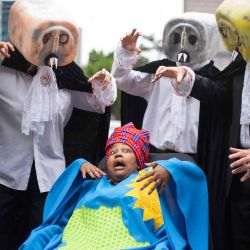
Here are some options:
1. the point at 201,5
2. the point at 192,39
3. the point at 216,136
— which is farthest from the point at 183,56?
the point at 201,5

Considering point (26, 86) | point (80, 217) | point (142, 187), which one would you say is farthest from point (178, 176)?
point (26, 86)

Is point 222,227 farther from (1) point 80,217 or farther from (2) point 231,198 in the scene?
(1) point 80,217

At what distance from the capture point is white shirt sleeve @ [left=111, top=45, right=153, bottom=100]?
4.86 metres

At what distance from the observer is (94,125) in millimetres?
5020

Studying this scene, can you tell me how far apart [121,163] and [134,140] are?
162 millimetres

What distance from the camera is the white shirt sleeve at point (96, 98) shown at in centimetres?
472

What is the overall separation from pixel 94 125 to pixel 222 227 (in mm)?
1099

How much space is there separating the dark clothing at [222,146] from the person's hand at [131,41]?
0.53 m

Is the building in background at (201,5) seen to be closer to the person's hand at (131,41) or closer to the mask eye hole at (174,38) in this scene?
the mask eye hole at (174,38)

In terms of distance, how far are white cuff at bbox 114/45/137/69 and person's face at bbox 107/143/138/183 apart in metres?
0.84

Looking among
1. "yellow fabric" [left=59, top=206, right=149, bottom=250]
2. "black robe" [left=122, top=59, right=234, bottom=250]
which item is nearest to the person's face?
"yellow fabric" [left=59, top=206, right=149, bottom=250]

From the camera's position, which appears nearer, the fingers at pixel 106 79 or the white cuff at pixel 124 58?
the fingers at pixel 106 79

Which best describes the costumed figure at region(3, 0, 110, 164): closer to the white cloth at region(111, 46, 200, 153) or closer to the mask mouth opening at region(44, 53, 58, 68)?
the mask mouth opening at region(44, 53, 58, 68)

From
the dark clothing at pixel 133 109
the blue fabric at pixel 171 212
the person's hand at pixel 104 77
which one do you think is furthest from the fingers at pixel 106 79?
the blue fabric at pixel 171 212
